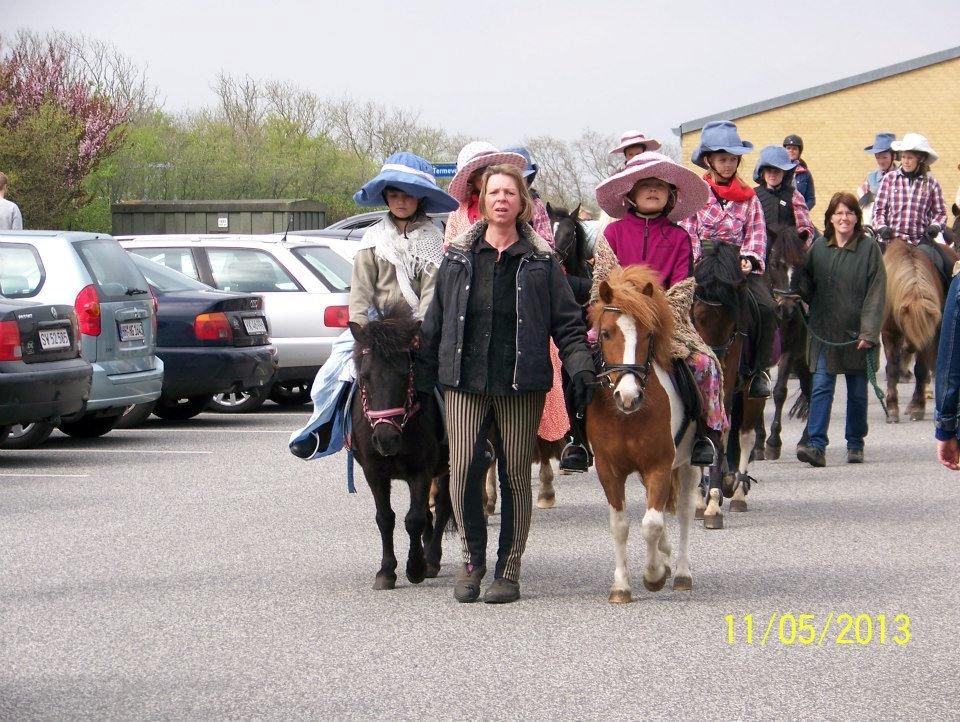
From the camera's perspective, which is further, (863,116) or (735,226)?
(863,116)

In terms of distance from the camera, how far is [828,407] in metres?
13.4

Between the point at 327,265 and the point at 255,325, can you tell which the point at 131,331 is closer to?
the point at 255,325

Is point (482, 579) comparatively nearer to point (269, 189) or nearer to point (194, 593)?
point (194, 593)

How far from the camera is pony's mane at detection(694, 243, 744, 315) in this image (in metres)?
10.5

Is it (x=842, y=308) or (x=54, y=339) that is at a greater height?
(x=842, y=308)

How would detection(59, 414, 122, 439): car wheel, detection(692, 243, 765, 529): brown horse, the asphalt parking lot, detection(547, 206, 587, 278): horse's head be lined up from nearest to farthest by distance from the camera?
the asphalt parking lot → detection(692, 243, 765, 529): brown horse → detection(547, 206, 587, 278): horse's head → detection(59, 414, 122, 439): car wheel

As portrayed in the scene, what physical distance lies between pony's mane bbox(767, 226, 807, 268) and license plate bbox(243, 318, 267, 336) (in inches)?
226

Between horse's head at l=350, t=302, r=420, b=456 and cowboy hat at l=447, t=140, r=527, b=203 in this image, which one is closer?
horse's head at l=350, t=302, r=420, b=456

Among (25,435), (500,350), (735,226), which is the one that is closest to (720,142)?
(735,226)

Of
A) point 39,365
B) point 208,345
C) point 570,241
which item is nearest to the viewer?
point 570,241

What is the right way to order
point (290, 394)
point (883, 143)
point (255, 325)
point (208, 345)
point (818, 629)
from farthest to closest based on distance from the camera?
point (883, 143) → point (290, 394) → point (255, 325) → point (208, 345) → point (818, 629)

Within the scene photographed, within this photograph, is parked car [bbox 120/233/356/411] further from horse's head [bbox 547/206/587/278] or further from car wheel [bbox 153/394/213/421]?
horse's head [bbox 547/206/587/278]

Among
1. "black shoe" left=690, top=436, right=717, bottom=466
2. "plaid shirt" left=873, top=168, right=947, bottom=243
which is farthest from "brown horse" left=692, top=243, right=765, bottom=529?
"plaid shirt" left=873, top=168, right=947, bottom=243

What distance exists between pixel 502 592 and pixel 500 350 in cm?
119
